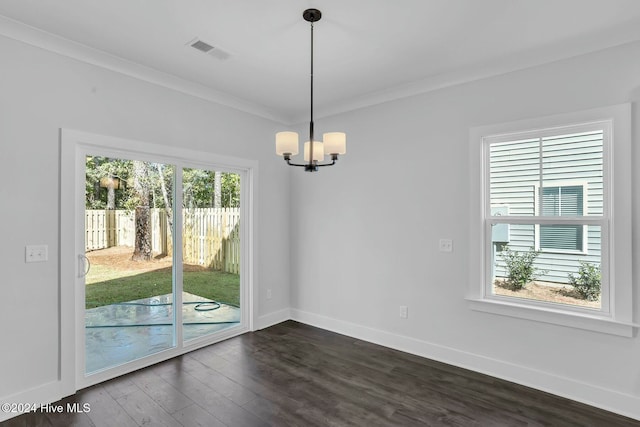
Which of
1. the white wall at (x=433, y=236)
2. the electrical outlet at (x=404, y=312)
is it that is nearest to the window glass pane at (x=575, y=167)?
the white wall at (x=433, y=236)

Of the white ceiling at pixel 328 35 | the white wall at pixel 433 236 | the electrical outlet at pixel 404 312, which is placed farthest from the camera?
the electrical outlet at pixel 404 312

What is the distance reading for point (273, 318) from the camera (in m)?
4.49

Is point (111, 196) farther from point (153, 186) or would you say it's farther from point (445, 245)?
point (445, 245)

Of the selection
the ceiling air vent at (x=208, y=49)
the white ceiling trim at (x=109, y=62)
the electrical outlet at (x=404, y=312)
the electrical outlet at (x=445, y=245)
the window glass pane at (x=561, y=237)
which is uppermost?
the ceiling air vent at (x=208, y=49)

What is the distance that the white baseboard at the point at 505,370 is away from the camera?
2.55 metres

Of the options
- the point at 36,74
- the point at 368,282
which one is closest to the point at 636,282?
the point at 368,282

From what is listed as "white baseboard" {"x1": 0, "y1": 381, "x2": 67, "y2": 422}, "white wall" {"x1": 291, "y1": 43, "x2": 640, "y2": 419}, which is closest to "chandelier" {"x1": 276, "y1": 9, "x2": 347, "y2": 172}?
"white wall" {"x1": 291, "y1": 43, "x2": 640, "y2": 419}

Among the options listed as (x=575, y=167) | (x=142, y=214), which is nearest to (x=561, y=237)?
(x=575, y=167)

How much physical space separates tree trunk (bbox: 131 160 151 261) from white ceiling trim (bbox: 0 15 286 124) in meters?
0.83

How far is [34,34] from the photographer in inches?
99.8

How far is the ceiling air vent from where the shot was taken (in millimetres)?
2727

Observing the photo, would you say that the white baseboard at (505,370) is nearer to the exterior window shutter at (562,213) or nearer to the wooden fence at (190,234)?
the exterior window shutter at (562,213)

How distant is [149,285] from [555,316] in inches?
146

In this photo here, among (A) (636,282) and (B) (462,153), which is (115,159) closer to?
(B) (462,153)
